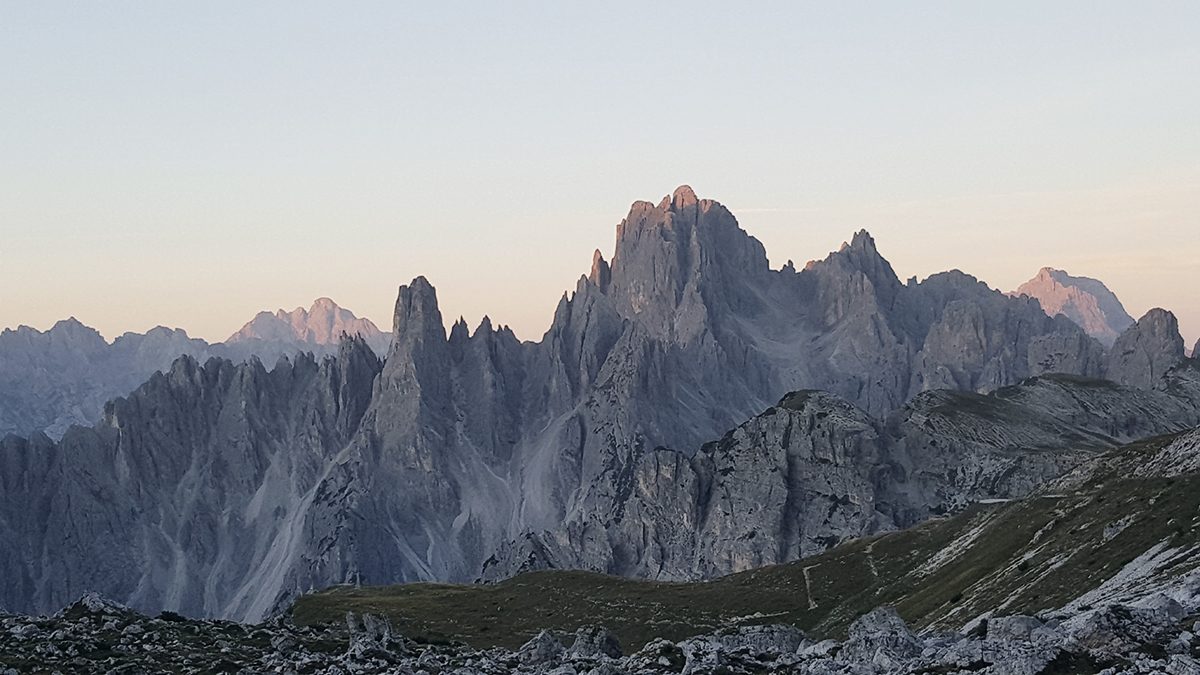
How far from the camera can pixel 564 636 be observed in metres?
91.2

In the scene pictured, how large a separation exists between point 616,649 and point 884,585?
2102 inches

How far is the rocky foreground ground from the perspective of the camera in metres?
38.6

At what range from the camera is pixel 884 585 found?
114 metres

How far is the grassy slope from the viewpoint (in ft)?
241

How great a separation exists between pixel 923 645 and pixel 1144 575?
19699mm

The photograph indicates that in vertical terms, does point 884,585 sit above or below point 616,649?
below

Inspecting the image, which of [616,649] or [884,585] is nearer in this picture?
[616,649]

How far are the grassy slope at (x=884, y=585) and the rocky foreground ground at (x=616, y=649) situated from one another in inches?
678

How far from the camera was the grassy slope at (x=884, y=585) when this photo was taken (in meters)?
73.6

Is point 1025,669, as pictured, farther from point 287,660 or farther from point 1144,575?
point 287,660

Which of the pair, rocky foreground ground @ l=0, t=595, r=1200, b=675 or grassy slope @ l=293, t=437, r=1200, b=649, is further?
grassy slope @ l=293, t=437, r=1200, b=649

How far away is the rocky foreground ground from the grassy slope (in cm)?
1723

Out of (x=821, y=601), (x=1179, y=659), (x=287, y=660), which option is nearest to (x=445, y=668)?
(x=287, y=660)

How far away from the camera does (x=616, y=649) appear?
66750mm
